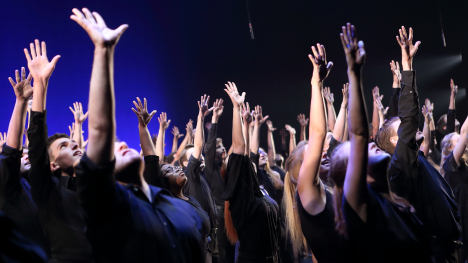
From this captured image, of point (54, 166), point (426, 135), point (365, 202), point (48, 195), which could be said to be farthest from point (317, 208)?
point (426, 135)

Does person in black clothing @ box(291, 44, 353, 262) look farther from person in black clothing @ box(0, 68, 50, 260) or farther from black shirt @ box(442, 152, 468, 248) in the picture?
black shirt @ box(442, 152, 468, 248)

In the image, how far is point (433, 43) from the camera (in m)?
7.11

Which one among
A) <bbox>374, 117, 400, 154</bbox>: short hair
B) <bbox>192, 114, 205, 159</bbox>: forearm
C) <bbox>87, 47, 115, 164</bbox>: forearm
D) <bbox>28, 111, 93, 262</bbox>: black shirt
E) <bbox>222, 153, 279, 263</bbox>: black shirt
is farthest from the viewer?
<bbox>192, 114, 205, 159</bbox>: forearm

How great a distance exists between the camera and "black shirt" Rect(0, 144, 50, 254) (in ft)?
7.00

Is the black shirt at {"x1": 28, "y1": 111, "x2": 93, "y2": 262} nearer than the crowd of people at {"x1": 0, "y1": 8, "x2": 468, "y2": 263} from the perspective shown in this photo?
No

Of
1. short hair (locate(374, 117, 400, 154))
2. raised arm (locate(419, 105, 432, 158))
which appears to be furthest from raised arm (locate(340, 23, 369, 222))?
raised arm (locate(419, 105, 432, 158))

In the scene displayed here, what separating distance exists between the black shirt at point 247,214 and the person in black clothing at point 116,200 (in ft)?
3.94

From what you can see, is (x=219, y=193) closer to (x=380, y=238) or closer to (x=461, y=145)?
(x=461, y=145)

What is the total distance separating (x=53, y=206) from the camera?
2.12 metres

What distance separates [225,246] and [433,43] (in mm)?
6093

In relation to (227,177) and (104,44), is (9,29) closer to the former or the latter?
(227,177)

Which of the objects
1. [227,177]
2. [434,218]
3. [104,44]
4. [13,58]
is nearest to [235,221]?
[227,177]

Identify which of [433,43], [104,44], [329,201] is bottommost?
[329,201]

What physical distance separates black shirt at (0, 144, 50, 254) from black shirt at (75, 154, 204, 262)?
44.2 inches
